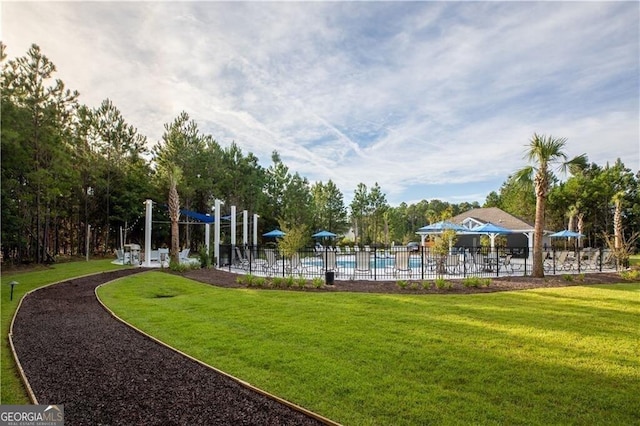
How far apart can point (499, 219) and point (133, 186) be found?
30.5 m

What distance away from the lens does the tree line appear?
55.9 ft

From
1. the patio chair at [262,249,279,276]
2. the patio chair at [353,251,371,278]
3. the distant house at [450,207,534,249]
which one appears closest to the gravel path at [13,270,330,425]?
the patio chair at [262,249,279,276]

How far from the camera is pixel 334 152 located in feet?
80.7

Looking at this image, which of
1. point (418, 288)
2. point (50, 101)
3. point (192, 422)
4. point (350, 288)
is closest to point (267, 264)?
point (350, 288)

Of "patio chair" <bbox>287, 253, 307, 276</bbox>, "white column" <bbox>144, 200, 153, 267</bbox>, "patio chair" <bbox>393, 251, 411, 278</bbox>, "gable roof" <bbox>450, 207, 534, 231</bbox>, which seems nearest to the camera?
"patio chair" <bbox>393, 251, 411, 278</bbox>

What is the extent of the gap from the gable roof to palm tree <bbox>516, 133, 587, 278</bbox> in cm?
1398

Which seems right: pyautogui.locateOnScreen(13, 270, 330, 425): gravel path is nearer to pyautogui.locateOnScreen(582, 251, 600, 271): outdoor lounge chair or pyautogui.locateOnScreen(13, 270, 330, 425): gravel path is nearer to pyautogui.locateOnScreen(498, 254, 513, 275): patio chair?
pyautogui.locateOnScreen(498, 254, 513, 275): patio chair

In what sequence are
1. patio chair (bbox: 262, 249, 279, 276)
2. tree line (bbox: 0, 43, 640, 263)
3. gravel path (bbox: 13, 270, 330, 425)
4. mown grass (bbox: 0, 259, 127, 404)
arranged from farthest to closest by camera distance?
1. tree line (bbox: 0, 43, 640, 263)
2. patio chair (bbox: 262, 249, 279, 276)
3. mown grass (bbox: 0, 259, 127, 404)
4. gravel path (bbox: 13, 270, 330, 425)

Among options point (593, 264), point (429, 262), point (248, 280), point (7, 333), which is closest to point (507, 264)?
point (429, 262)

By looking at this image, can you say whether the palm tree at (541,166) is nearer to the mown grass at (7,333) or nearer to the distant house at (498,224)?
the distant house at (498,224)

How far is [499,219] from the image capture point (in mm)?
28203

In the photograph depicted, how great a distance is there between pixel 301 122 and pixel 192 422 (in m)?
17.0

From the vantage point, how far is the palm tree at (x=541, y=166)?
41.3ft

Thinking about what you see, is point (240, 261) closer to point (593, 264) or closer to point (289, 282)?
point (289, 282)
